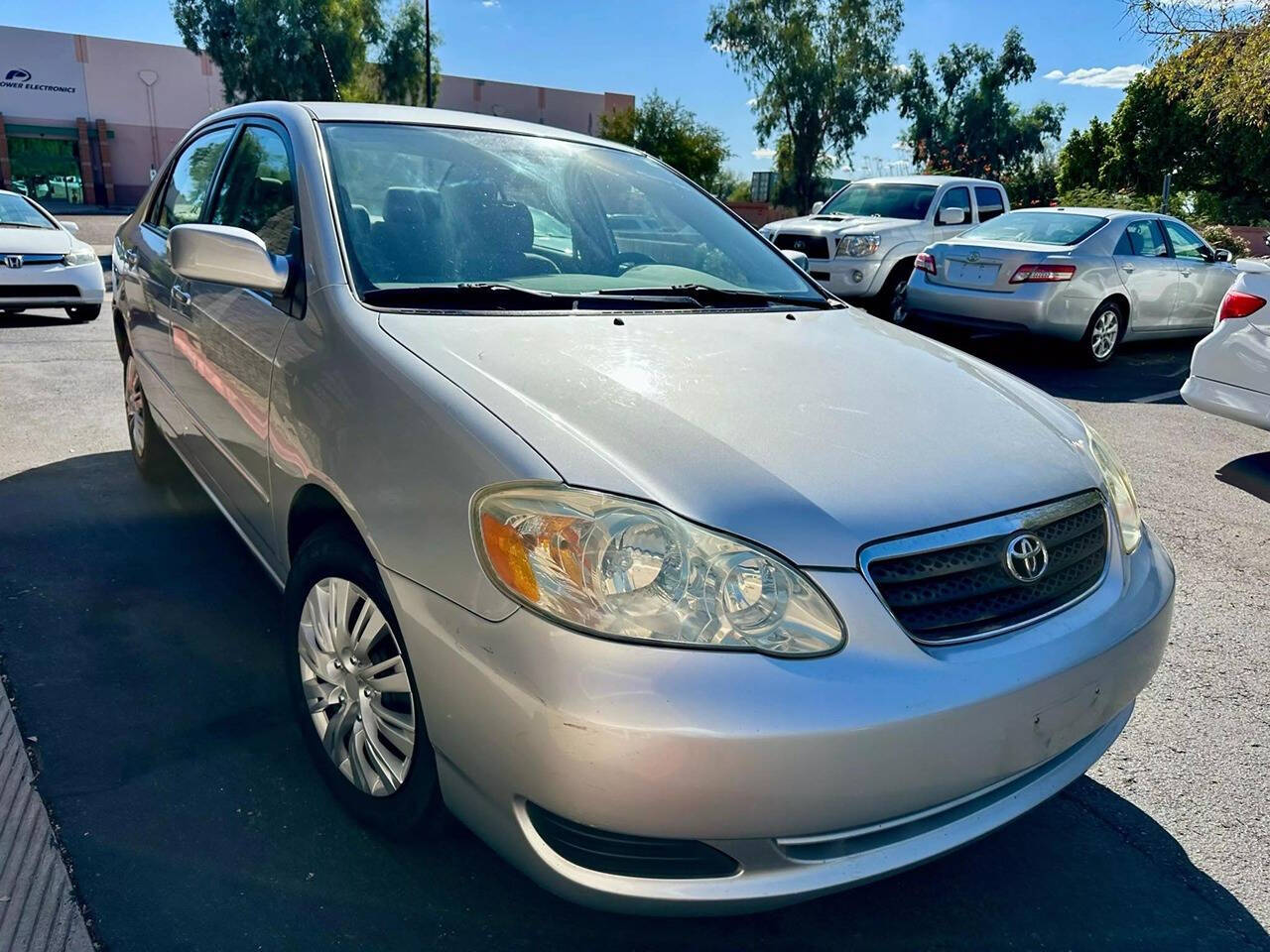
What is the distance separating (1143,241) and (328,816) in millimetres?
9828

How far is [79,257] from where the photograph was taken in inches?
404

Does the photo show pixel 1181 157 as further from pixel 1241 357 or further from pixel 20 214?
pixel 20 214

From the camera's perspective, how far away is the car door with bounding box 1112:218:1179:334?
9.62m

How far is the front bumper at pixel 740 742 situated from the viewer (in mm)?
1675

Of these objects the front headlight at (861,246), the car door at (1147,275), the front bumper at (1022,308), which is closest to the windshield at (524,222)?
the front bumper at (1022,308)

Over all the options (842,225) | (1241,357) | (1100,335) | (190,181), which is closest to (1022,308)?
(1100,335)

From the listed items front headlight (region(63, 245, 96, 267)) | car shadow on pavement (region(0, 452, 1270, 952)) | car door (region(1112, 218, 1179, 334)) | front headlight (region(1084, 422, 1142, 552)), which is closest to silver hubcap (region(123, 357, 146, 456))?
car shadow on pavement (region(0, 452, 1270, 952))

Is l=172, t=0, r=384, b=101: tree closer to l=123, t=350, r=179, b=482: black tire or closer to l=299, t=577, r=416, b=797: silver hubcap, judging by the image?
l=123, t=350, r=179, b=482: black tire

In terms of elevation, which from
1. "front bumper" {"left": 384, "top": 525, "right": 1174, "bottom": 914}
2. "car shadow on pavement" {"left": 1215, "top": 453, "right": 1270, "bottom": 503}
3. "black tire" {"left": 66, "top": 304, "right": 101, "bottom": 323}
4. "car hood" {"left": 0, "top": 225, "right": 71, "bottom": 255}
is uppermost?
"front bumper" {"left": 384, "top": 525, "right": 1174, "bottom": 914}

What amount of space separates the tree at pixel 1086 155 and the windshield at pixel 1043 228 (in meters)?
25.5

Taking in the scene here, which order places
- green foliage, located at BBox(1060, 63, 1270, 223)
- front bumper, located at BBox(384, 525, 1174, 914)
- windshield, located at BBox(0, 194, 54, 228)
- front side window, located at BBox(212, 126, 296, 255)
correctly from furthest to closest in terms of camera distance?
green foliage, located at BBox(1060, 63, 1270, 223) < windshield, located at BBox(0, 194, 54, 228) < front side window, located at BBox(212, 126, 296, 255) < front bumper, located at BBox(384, 525, 1174, 914)

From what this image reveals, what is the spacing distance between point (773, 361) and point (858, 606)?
3.00ft

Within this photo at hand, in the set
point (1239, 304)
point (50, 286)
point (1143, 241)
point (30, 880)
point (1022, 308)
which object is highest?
point (1143, 241)

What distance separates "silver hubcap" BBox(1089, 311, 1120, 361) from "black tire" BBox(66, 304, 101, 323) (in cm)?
977
